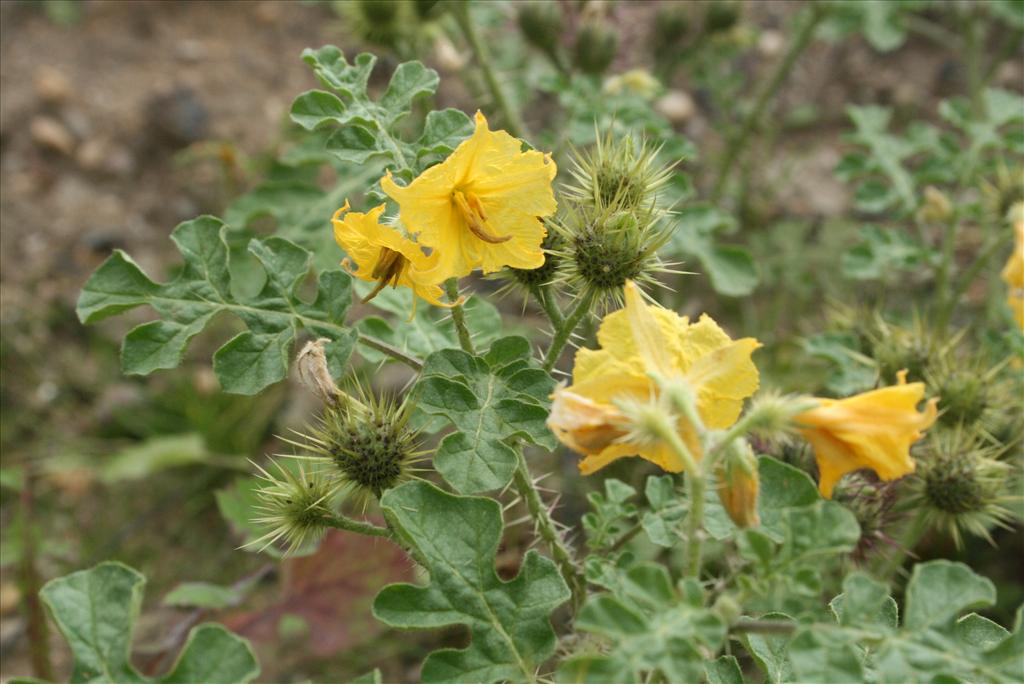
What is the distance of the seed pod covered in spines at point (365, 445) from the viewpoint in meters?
1.73

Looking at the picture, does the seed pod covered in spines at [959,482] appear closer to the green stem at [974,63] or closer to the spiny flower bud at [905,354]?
the spiny flower bud at [905,354]

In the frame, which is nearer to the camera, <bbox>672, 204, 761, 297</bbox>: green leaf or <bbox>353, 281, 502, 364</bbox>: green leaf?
<bbox>353, 281, 502, 364</bbox>: green leaf

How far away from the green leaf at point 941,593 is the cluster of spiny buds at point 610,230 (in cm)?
68

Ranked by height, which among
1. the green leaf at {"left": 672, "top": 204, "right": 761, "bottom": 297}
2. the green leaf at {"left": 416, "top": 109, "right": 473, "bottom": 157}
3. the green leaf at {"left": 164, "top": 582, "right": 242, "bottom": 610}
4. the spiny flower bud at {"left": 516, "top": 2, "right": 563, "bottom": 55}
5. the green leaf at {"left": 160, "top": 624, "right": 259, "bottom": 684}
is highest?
the green leaf at {"left": 416, "top": 109, "right": 473, "bottom": 157}

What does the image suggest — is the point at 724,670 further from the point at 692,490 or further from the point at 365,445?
the point at 365,445

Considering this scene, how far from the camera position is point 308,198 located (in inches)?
108

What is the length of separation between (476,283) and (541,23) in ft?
3.24

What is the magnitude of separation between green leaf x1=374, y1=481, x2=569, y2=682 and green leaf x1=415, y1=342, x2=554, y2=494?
0.16 feet

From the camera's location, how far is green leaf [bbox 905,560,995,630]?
1.33 m

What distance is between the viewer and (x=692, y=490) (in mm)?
1342

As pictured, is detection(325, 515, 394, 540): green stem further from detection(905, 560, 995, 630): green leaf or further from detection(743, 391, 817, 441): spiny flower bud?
detection(905, 560, 995, 630): green leaf

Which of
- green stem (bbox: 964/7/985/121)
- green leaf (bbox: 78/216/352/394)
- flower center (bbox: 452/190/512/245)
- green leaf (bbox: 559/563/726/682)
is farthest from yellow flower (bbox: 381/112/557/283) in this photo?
green stem (bbox: 964/7/985/121)

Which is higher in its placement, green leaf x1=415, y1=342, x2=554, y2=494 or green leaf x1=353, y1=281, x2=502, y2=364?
green leaf x1=415, y1=342, x2=554, y2=494

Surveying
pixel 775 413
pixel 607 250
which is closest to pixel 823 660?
pixel 775 413
